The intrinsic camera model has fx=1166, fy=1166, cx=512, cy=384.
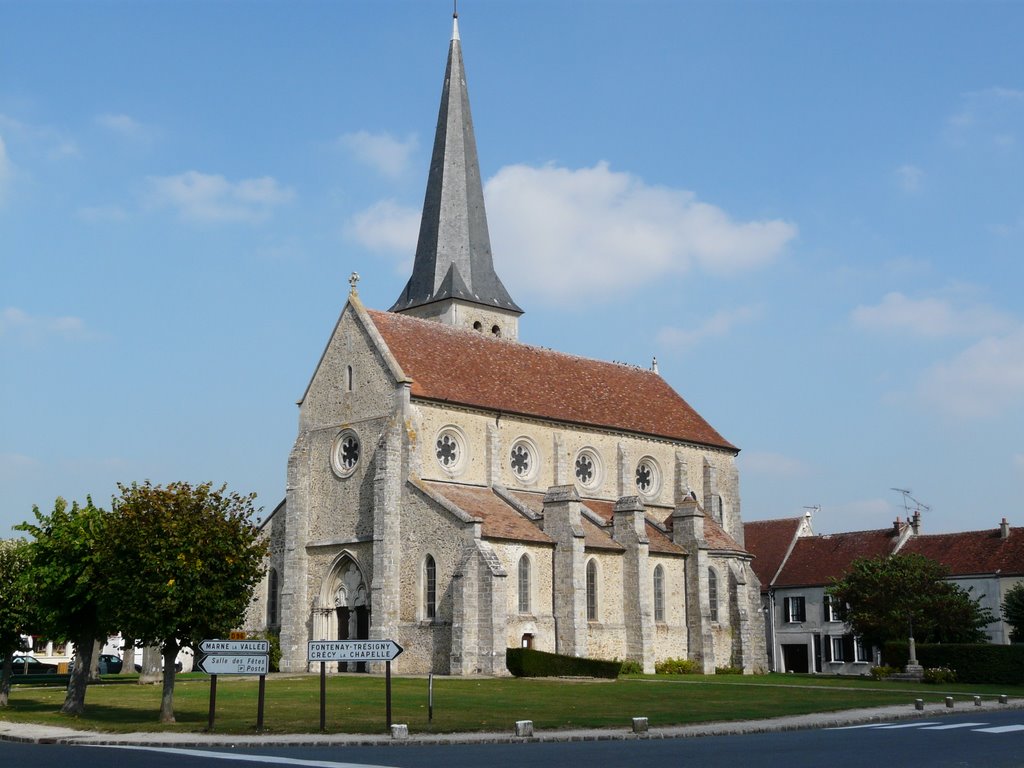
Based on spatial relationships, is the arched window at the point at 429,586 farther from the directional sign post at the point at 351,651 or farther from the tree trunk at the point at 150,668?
the directional sign post at the point at 351,651

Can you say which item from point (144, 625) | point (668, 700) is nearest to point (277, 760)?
point (144, 625)

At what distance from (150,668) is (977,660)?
99.0 feet

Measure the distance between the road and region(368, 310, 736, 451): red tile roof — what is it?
2711 centimetres

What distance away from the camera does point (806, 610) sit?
62.9 m

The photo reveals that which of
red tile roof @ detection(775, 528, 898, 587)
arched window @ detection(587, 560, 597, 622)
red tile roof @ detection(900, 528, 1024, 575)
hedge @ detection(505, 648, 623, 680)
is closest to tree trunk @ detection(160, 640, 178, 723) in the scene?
hedge @ detection(505, 648, 623, 680)

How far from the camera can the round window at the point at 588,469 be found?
5253 cm

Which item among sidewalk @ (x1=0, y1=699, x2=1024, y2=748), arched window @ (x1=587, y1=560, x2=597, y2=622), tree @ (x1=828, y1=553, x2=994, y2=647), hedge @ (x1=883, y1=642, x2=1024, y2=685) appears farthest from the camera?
tree @ (x1=828, y1=553, x2=994, y2=647)

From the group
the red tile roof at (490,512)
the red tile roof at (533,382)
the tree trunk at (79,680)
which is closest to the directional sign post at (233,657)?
the tree trunk at (79,680)

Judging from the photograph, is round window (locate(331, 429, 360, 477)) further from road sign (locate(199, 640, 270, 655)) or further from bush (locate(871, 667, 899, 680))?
road sign (locate(199, 640, 270, 655))

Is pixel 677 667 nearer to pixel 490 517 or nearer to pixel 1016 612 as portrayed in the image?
pixel 490 517

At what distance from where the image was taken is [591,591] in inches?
1852

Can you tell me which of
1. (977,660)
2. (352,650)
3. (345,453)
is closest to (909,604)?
(977,660)

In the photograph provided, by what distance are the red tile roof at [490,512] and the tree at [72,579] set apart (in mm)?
17421

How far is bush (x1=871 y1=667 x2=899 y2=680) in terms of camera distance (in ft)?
147
